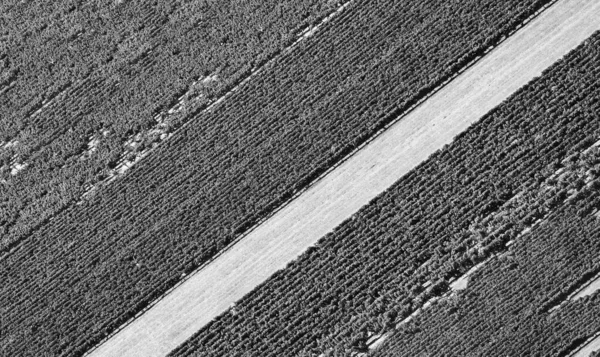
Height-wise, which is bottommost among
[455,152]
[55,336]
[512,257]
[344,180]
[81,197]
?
[512,257]

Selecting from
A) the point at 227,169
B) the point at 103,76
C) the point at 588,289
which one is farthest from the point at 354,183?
the point at 103,76

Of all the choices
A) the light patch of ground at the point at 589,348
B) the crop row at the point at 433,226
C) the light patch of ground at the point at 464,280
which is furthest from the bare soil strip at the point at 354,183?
the light patch of ground at the point at 589,348

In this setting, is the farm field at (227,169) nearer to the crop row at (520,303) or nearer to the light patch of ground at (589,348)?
the crop row at (520,303)

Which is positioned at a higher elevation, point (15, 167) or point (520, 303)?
point (15, 167)

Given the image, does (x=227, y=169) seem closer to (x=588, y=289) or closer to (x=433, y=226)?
Answer: (x=433, y=226)

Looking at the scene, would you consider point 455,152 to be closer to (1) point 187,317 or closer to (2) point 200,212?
(2) point 200,212

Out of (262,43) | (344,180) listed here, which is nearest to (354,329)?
(344,180)
